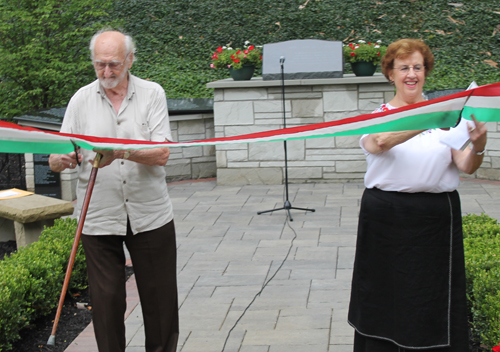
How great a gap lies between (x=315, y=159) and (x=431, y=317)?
658cm

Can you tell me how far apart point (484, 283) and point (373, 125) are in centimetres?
158

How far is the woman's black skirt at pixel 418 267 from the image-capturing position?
118 inches

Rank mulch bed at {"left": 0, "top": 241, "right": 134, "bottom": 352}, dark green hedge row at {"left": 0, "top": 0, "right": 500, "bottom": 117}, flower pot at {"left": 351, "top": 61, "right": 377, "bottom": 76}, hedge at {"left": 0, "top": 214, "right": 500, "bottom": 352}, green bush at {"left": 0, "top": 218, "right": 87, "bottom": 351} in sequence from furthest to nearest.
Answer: dark green hedge row at {"left": 0, "top": 0, "right": 500, "bottom": 117} → flower pot at {"left": 351, "top": 61, "right": 377, "bottom": 76} → mulch bed at {"left": 0, "top": 241, "right": 134, "bottom": 352} → green bush at {"left": 0, "top": 218, "right": 87, "bottom": 351} → hedge at {"left": 0, "top": 214, "right": 500, "bottom": 352}

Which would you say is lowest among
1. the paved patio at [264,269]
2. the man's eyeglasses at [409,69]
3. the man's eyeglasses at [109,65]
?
the paved patio at [264,269]

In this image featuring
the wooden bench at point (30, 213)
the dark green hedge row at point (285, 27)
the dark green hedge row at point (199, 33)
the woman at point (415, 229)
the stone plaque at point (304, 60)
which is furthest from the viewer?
the dark green hedge row at point (285, 27)

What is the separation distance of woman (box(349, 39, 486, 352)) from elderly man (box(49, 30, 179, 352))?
1.16 m

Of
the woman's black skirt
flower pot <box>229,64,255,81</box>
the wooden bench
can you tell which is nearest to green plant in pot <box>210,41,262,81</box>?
flower pot <box>229,64,255,81</box>

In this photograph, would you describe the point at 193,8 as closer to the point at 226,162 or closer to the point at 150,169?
the point at 226,162

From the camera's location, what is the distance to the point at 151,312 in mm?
3518

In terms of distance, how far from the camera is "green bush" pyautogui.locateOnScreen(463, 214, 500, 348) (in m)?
3.49

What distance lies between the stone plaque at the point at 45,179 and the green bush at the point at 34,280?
332cm

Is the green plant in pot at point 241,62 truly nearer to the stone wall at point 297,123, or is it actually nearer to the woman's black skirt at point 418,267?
the stone wall at point 297,123

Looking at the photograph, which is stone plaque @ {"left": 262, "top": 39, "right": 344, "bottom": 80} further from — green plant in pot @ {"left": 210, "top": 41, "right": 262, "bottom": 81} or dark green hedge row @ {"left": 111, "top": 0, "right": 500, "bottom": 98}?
dark green hedge row @ {"left": 111, "top": 0, "right": 500, "bottom": 98}

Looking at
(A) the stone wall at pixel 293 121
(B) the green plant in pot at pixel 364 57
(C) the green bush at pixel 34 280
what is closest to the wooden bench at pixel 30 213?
Answer: (C) the green bush at pixel 34 280
